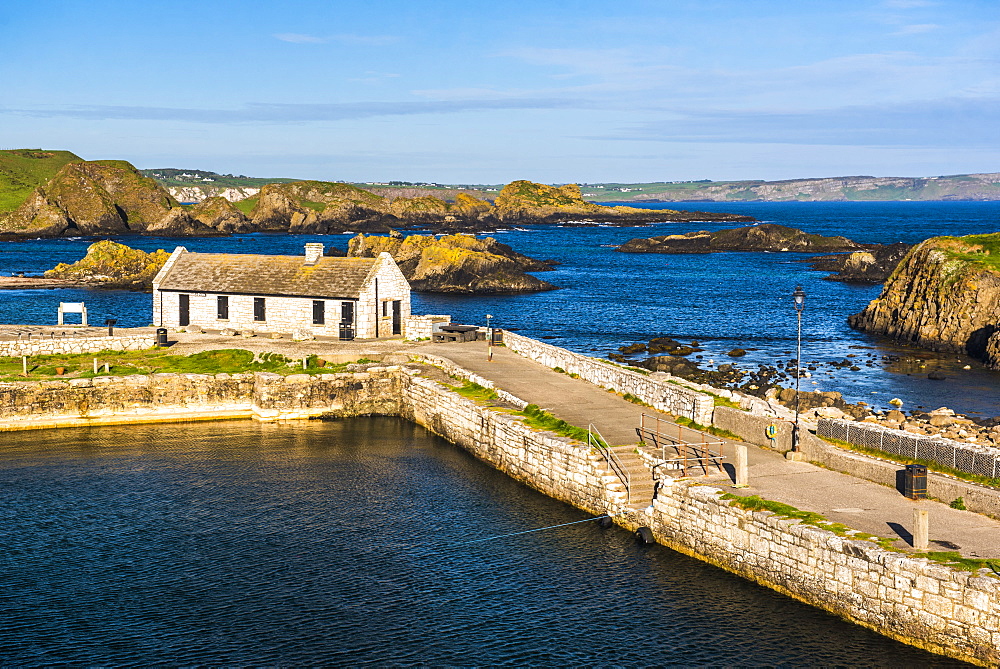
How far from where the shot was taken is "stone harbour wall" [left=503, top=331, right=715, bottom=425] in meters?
31.9

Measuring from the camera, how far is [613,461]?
2831 centimetres

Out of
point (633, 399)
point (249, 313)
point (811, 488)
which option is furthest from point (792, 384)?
point (249, 313)

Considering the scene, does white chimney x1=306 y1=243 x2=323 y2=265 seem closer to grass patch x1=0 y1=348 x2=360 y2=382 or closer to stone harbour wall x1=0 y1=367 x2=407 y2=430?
grass patch x1=0 y1=348 x2=360 y2=382

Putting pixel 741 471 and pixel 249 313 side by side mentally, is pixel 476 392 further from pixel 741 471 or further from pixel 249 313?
pixel 249 313

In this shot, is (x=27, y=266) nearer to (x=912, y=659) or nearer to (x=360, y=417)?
(x=360, y=417)

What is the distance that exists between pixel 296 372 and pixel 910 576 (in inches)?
1108

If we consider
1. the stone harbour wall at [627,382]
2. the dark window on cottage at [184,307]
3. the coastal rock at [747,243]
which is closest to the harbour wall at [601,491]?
the stone harbour wall at [627,382]

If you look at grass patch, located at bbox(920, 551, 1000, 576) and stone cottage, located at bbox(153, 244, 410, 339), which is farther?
stone cottage, located at bbox(153, 244, 410, 339)

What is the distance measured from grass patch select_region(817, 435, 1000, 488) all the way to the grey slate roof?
26475 millimetres

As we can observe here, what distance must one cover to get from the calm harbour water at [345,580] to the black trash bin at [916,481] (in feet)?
15.1

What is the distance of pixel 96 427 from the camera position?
130ft

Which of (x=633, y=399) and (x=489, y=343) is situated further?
(x=489, y=343)

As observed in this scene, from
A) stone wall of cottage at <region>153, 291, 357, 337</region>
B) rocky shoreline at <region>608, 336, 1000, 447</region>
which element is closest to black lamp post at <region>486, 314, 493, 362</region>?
stone wall of cottage at <region>153, 291, 357, 337</region>

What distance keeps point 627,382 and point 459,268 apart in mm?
73192
